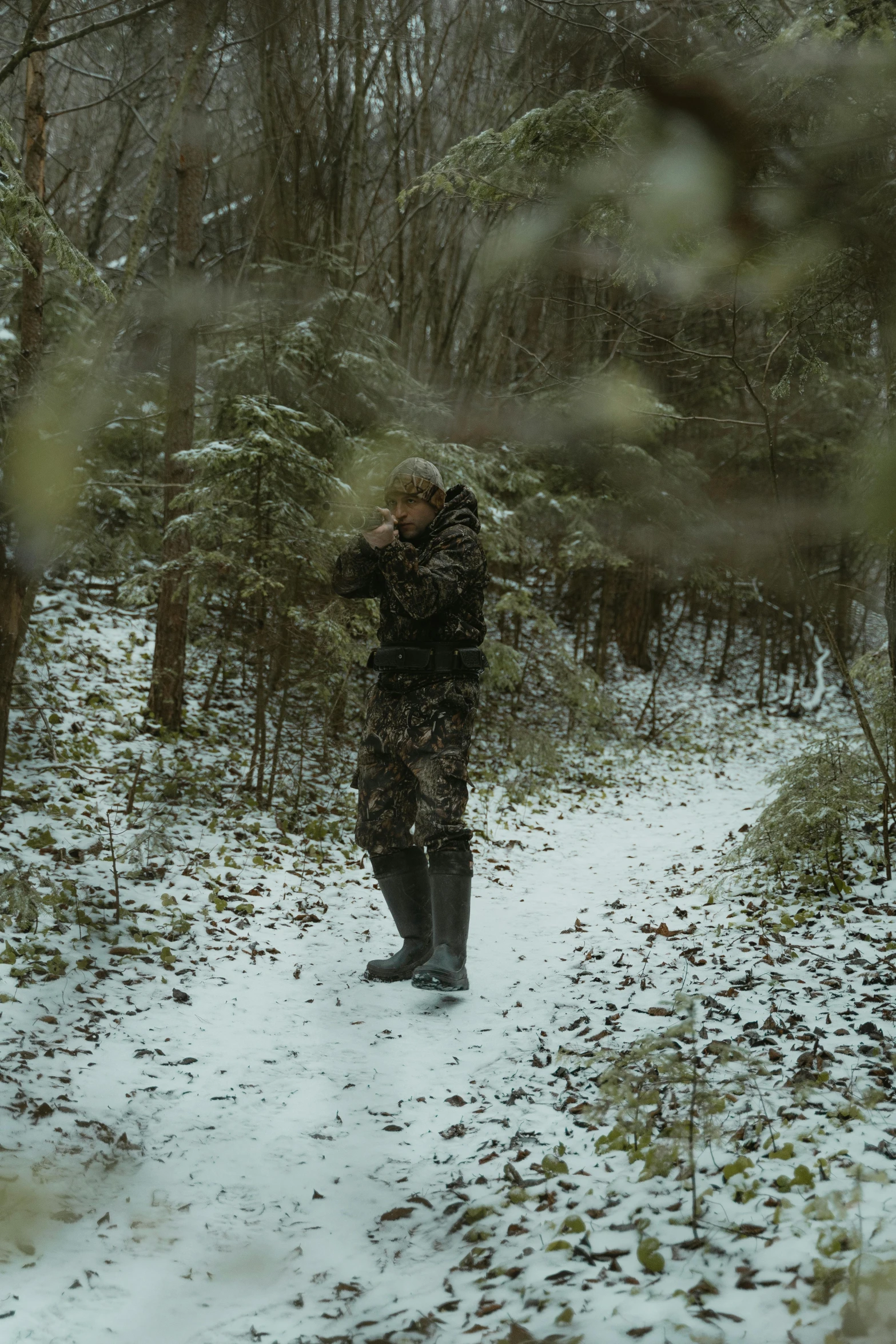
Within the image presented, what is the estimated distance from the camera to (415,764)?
422 centimetres

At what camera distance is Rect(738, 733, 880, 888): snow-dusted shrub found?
223 inches

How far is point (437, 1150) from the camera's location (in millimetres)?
2984

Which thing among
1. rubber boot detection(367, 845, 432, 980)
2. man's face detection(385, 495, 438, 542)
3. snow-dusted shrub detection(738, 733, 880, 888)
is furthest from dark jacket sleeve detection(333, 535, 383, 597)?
snow-dusted shrub detection(738, 733, 880, 888)

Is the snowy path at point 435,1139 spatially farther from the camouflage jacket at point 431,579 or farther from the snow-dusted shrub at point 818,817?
the camouflage jacket at point 431,579

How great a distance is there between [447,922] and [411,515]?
6.34ft

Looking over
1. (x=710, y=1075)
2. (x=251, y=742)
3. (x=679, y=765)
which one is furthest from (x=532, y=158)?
(x=679, y=765)

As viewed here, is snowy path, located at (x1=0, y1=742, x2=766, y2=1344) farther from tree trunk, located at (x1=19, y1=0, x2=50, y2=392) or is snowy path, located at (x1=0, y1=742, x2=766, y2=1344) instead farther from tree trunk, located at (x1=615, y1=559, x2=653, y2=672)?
tree trunk, located at (x1=615, y1=559, x2=653, y2=672)

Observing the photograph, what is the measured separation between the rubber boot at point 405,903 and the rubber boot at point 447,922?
0.72 feet

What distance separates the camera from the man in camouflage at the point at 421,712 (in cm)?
414

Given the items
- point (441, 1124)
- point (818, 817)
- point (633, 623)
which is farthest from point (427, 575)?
point (633, 623)

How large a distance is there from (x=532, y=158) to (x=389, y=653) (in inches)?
88.7

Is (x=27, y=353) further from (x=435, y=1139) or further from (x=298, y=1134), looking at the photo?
(x=435, y=1139)

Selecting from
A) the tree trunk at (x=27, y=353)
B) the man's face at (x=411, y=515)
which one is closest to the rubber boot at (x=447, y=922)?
the man's face at (x=411, y=515)

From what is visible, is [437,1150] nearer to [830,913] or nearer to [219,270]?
[830,913]
